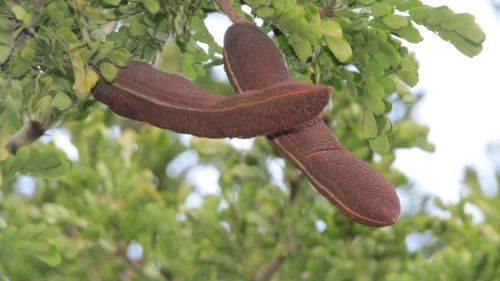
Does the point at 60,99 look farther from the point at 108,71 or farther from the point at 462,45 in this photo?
the point at 462,45

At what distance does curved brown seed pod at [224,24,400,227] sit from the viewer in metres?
1.67

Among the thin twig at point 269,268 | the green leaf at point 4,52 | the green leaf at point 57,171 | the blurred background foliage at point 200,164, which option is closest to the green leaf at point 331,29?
the blurred background foliage at point 200,164

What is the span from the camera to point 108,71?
1936 millimetres

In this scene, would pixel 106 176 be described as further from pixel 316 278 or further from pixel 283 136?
pixel 283 136

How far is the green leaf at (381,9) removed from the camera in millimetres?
2189

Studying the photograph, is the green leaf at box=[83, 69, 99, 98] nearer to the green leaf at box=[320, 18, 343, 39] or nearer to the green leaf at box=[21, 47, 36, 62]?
the green leaf at box=[21, 47, 36, 62]

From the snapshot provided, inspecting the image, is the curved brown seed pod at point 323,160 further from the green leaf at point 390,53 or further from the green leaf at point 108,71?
the green leaf at point 390,53

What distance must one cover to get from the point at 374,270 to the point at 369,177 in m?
4.30

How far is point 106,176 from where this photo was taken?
6.06 m

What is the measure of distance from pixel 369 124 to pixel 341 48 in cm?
36

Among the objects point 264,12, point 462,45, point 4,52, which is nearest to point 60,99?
point 4,52

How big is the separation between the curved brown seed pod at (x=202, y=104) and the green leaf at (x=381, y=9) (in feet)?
2.35

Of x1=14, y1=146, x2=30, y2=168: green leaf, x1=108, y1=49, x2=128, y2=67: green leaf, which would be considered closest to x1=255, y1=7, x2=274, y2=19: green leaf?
x1=108, y1=49, x2=128, y2=67: green leaf

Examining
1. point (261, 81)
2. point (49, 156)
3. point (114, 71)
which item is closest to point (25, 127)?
point (49, 156)
